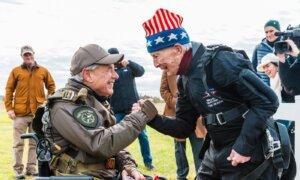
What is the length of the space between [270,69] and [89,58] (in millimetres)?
5251

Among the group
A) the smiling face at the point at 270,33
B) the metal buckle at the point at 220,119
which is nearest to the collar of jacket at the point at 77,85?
the metal buckle at the point at 220,119

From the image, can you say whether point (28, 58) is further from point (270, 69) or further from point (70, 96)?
point (70, 96)

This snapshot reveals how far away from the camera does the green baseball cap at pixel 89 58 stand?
4.75 m

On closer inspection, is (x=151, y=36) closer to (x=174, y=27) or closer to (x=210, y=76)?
(x=174, y=27)

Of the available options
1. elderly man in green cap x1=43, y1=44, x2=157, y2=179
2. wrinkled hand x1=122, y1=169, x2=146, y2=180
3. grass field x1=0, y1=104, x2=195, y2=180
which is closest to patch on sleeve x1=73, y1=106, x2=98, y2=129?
elderly man in green cap x1=43, y1=44, x2=157, y2=179

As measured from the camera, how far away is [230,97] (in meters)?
4.23

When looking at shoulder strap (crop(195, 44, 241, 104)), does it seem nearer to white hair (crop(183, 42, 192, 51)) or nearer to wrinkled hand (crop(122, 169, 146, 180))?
white hair (crop(183, 42, 192, 51))

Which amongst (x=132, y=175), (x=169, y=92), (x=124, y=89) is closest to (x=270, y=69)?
(x=169, y=92)

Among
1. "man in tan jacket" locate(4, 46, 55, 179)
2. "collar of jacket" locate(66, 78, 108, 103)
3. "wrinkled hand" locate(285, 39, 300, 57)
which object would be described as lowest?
"man in tan jacket" locate(4, 46, 55, 179)

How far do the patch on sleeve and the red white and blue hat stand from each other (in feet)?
2.22

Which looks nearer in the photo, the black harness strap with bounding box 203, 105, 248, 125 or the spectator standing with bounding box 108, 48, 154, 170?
the black harness strap with bounding box 203, 105, 248, 125

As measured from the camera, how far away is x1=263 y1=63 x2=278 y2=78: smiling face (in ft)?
30.7

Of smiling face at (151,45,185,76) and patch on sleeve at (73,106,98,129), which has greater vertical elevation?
smiling face at (151,45,185,76)

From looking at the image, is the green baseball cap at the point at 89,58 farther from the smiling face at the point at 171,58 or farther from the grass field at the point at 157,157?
the grass field at the point at 157,157
